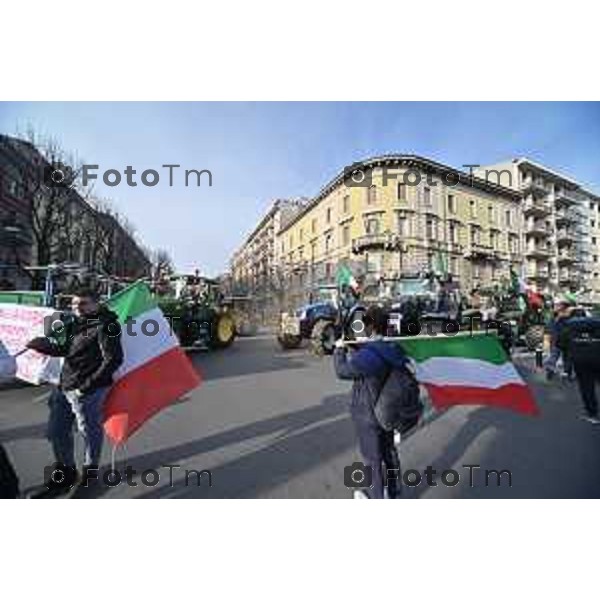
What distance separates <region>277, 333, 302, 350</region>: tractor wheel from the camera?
8860mm

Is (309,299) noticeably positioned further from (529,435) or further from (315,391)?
(529,435)

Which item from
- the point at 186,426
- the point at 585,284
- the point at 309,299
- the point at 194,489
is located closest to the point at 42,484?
the point at 194,489

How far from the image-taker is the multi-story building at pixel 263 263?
14.9ft

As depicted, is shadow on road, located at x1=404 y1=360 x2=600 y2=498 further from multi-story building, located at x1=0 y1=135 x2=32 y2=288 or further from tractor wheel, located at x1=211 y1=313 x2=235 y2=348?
multi-story building, located at x1=0 y1=135 x2=32 y2=288

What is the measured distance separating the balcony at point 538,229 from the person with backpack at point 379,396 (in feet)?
12.7

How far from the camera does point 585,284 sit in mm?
6652

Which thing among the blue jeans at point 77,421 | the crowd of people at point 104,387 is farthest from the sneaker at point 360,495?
the blue jeans at point 77,421

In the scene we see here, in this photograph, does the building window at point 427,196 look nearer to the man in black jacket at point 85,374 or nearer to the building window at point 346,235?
the building window at point 346,235

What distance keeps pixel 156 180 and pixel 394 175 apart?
1747mm

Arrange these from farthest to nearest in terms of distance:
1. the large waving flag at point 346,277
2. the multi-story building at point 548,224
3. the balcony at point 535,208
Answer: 1. the balcony at point 535,208
2. the large waving flag at point 346,277
3. the multi-story building at point 548,224

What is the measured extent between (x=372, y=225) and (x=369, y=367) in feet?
5.88

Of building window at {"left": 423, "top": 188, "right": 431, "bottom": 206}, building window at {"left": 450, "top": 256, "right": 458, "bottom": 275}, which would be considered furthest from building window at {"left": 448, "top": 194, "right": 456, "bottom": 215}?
building window at {"left": 450, "top": 256, "right": 458, "bottom": 275}

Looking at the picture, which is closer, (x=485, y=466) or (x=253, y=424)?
(x=485, y=466)

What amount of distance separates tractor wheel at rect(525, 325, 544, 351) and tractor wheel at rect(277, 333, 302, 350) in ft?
14.3
